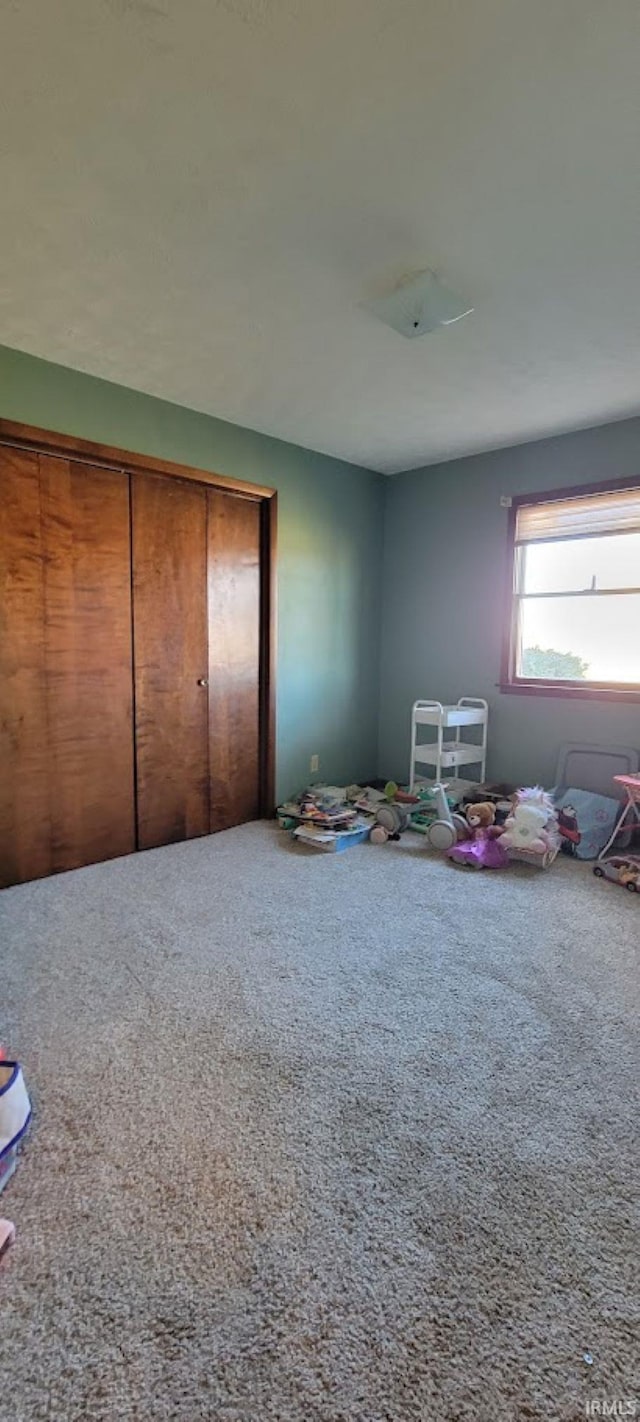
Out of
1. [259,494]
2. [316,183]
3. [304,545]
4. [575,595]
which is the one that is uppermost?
[316,183]

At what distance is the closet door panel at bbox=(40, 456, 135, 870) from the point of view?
9.00 ft

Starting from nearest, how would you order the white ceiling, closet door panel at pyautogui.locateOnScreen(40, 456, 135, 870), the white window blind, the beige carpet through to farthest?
the beige carpet
the white ceiling
closet door panel at pyautogui.locateOnScreen(40, 456, 135, 870)
the white window blind

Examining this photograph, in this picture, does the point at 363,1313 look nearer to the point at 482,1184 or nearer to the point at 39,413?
the point at 482,1184

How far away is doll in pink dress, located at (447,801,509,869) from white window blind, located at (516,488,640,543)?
1.73 m

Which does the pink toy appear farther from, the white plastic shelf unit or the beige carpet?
the white plastic shelf unit

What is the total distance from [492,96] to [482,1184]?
94.2 inches

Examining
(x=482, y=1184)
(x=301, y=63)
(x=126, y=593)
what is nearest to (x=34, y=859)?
(x=126, y=593)

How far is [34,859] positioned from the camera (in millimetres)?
2791

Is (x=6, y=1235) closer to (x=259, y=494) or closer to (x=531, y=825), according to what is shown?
(x=531, y=825)

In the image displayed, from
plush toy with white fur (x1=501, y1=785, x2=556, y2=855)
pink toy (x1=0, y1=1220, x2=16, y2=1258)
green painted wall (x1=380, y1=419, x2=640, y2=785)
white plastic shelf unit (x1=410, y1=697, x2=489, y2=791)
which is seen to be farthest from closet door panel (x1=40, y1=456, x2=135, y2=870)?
green painted wall (x1=380, y1=419, x2=640, y2=785)

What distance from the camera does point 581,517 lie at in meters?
3.54

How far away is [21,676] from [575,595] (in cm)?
309

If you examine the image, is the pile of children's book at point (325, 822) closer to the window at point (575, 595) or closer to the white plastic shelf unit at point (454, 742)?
the white plastic shelf unit at point (454, 742)

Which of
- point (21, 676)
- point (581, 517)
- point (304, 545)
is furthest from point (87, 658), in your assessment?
point (581, 517)
